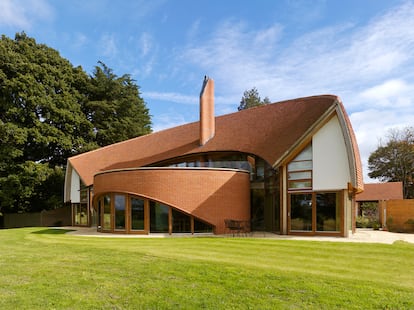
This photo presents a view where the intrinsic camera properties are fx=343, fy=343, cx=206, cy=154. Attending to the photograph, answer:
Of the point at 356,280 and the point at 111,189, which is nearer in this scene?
the point at 356,280

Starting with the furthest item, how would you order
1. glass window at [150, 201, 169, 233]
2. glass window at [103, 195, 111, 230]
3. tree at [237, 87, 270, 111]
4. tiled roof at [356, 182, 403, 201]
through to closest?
tree at [237, 87, 270, 111], tiled roof at [356, 182, 403, 201], glass window at [103, 195, 111, 230], glass window at [150, 201, 169, 233]

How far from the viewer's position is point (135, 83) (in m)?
38.0

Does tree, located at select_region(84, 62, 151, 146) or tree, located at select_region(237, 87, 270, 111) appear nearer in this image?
tree, located at select_region(84, 62, 151, 146)

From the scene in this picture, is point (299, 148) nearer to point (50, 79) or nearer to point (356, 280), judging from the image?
point (356, 280)

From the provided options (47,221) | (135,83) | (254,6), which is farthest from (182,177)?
(135,83)

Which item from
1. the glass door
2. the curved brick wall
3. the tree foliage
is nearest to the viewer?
the glass door

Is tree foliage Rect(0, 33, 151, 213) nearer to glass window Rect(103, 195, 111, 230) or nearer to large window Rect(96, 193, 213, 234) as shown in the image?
glass window Rect(103, 195, 111, 230)

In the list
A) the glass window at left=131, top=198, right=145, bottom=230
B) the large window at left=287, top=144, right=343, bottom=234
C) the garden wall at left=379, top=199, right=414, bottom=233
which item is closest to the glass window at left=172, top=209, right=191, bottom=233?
the glass window at left=131, top=198, right=145, bottom=230

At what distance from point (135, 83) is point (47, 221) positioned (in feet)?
55.6

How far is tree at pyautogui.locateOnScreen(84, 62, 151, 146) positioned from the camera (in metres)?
34.9

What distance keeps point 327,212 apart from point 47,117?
24.4 meters

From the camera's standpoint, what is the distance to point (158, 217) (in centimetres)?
1730

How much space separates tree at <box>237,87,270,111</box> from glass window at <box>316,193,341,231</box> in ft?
154

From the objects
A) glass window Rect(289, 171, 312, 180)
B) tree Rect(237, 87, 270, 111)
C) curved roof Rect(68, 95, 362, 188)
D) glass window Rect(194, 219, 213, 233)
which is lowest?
glass window Rect(194, 219, 213, 233)
